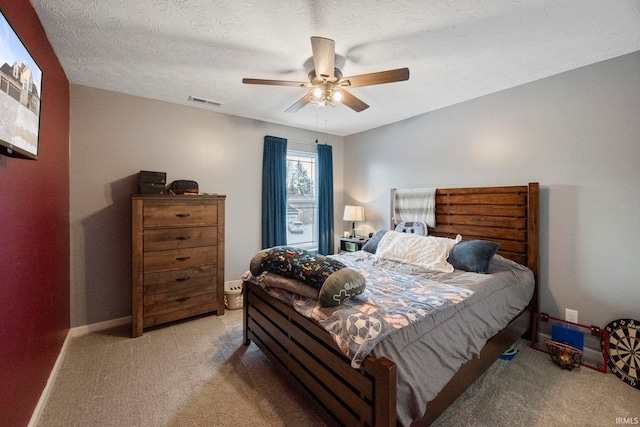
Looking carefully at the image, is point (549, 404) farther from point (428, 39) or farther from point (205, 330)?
point (205, 330)

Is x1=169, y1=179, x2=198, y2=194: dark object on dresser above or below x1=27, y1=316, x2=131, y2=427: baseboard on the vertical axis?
above

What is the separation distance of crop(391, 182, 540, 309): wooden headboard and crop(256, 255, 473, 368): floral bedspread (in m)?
1.14

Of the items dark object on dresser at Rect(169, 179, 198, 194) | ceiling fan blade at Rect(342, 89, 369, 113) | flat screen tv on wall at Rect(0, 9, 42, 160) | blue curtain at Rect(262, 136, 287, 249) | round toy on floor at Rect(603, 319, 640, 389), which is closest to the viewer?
flat screen tv on wall at Rect(0, 9, 42, 160)

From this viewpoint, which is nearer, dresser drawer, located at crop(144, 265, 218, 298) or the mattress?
the mattress

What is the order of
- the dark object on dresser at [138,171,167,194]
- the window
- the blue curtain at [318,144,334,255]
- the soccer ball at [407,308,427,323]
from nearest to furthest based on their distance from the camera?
the soccer ball at [407,308,427,323]
the dark object on dresser at [138,171,167,194]
the window
the blue curtain at [318,144,334,255]

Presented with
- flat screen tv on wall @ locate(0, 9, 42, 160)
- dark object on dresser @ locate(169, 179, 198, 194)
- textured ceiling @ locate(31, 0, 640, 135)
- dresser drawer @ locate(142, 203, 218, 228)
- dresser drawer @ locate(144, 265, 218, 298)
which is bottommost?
dresser drawer @ locate(144, 265, 218, 298)

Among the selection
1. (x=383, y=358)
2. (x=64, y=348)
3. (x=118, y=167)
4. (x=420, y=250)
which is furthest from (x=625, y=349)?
(x=118, y=167)

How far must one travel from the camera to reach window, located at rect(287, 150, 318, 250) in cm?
426

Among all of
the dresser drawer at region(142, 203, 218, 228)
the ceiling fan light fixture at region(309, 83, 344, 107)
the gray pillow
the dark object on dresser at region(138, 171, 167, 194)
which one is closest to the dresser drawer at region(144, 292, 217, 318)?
the dresser drawer at region(142, 203, 218, 228)

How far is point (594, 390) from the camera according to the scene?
1.87 m

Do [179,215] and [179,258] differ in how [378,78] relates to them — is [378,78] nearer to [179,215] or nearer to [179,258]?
[179,215]

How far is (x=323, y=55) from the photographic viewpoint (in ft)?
5.78

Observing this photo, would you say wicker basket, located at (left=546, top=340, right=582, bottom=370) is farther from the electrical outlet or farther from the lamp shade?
the lamp shade

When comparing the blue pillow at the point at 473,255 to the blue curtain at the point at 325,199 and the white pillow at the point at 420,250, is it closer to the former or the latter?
the white pillow at the point at 420,250
